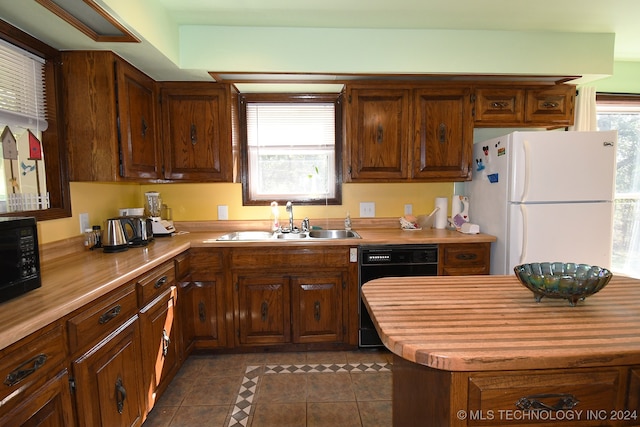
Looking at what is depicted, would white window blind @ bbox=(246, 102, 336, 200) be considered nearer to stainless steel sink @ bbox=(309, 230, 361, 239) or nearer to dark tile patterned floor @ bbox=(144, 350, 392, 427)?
stainless steel sink @ bbox=(309, 230, 361, 239)

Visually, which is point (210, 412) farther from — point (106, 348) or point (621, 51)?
point (621, 51)

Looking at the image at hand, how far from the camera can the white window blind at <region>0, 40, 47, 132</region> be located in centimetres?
162

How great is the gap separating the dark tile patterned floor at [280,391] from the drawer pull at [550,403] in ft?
3.74

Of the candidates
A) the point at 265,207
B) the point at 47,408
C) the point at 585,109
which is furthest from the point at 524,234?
the point at 47,408

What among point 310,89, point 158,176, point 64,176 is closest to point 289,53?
point 310,89

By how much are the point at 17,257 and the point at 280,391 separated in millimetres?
1566

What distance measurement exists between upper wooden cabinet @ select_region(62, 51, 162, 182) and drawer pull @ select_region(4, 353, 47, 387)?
3.95ft

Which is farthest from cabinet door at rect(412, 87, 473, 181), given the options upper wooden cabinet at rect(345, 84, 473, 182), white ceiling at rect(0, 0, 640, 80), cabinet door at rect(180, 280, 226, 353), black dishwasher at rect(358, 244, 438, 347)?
cabinet door at rect(180, 280, 226, 353)

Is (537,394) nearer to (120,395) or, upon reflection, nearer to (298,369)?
(120,395)

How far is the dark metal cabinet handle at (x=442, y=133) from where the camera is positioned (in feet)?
8.56

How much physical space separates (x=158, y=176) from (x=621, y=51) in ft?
13.2

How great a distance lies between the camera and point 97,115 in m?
1.94

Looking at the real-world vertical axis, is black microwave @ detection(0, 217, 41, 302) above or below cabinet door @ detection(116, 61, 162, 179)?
below

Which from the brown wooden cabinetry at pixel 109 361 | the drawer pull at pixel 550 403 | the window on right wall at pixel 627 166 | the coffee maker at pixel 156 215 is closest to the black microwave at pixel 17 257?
the brown wooden cabinetry at pixel 109 361
